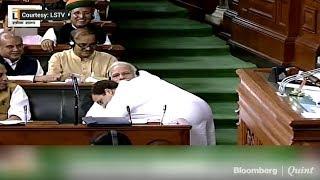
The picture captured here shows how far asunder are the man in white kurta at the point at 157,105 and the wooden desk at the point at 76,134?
1.54 ft

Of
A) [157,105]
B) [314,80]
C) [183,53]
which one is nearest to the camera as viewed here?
[314,80]

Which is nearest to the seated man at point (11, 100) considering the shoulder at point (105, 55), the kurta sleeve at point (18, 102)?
the kurta sleeve at point (18, 102)

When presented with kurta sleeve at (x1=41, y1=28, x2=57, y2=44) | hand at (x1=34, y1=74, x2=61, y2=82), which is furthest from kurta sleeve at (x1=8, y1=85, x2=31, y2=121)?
kurta sleeve at (x1=41, y1=28, x2=57, y2=44)

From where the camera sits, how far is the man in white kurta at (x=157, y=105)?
210 inches

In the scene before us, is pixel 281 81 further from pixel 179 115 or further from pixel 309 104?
pixel 179 115

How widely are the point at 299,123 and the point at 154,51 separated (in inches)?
235

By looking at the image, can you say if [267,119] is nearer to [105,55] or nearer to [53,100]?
[53,100]

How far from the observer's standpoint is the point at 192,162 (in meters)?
1.66

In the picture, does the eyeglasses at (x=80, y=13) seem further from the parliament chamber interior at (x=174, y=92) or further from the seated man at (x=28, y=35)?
the seated man at (x=28, y=35)

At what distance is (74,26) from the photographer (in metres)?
7.25

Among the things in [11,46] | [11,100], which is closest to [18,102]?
[11,100]

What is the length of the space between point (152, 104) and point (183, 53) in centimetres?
362

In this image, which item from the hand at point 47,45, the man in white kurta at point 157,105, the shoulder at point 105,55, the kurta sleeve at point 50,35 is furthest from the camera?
the kurta sleeve at point 50,35

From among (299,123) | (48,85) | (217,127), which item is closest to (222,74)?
(217,127)
